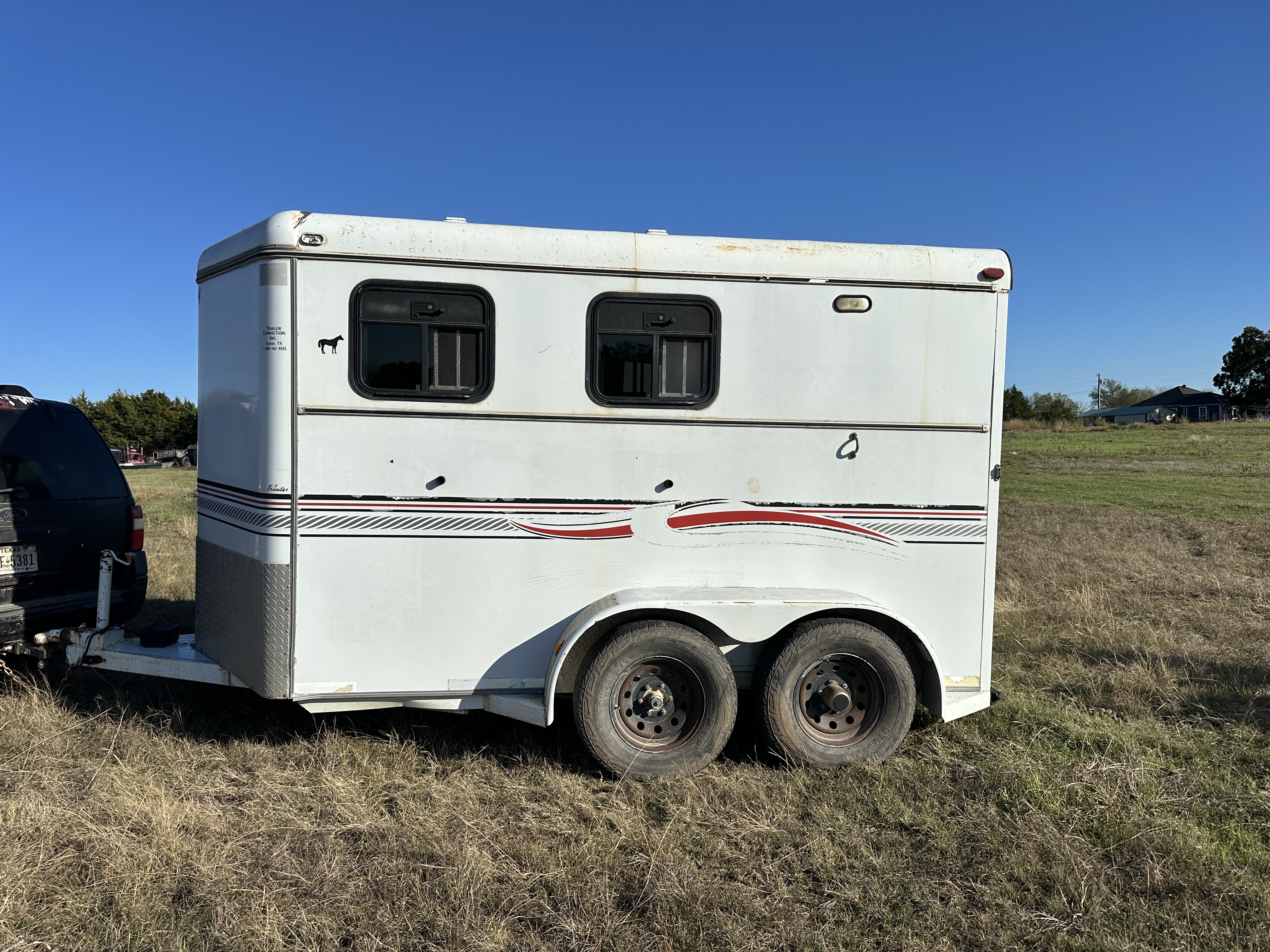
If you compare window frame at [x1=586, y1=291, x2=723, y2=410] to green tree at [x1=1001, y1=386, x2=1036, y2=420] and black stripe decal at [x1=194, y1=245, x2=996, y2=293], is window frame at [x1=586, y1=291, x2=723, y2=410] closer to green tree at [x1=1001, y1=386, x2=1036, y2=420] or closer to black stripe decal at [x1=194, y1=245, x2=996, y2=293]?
black stripe decal at [x1=194, y1=245, x2=996, y2=293]

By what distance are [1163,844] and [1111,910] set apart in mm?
646

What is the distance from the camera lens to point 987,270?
4465 millimetres

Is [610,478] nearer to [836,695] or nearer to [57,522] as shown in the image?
[836,695]

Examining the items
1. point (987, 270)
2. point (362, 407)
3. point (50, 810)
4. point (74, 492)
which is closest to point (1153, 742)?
point (987, 270)

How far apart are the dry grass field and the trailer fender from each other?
74 centimetres

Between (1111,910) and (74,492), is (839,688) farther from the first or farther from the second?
(74,492)

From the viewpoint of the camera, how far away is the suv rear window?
15.8 feet

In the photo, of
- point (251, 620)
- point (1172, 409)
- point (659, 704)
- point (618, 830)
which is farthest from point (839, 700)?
point (1172, 409)

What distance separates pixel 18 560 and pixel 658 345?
156 inches

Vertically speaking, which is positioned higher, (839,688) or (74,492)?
(74,492)

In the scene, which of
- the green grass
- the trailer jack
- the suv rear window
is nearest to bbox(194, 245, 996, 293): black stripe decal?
the suv rear window

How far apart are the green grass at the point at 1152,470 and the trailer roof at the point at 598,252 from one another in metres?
13.5

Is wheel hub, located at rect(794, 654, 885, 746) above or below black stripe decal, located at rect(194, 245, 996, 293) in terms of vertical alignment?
below

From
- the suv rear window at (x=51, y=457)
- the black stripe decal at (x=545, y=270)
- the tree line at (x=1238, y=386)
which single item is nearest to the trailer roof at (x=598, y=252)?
the black stripe decal at (x=545, y=270)
